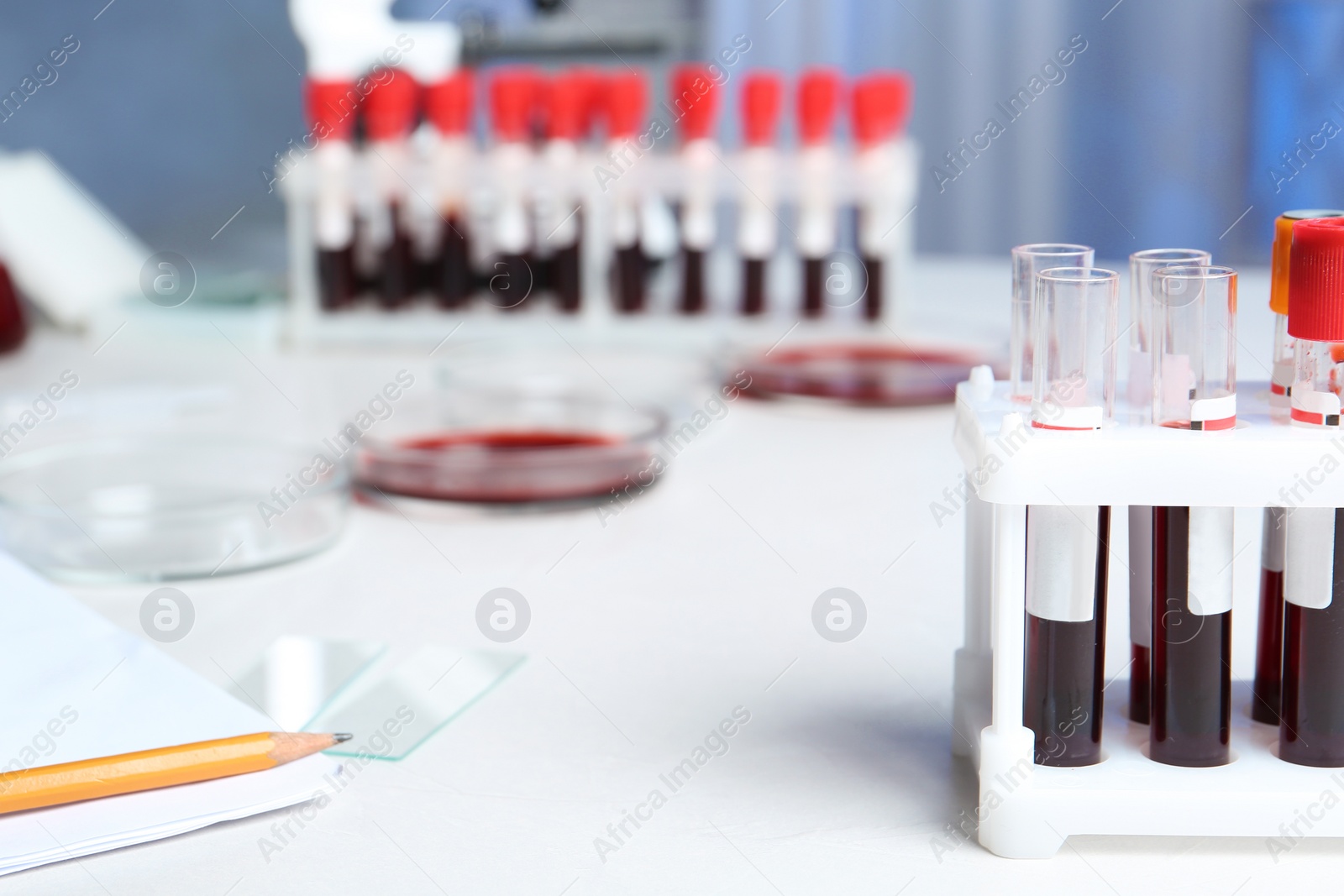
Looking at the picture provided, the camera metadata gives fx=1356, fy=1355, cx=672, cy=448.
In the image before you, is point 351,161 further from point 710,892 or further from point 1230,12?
point 1230,12

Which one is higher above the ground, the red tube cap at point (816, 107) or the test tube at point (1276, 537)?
the red tube cap at point (816, 107)

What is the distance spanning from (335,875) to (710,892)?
13cm

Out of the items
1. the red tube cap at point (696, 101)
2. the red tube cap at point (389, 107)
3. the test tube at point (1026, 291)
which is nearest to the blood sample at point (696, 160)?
the red tube cap at point (696, 101)

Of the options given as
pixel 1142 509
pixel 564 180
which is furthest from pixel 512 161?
pixel 1142 509

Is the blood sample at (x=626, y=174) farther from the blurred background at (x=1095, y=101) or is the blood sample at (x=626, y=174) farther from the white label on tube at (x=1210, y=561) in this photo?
the blurred background at (x=1095, y=101)

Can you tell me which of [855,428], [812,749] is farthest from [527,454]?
[812,749]

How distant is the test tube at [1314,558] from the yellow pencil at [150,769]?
1.16 feet

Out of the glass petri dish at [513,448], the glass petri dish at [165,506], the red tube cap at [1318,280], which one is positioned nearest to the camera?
the red tube cap at [1318,280]

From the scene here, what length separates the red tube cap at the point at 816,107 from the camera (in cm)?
122

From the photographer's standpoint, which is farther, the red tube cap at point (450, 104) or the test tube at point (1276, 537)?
the red tube cap at point (450, 104)

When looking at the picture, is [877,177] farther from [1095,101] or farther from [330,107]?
[1095,101]

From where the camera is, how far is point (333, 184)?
4.00ft

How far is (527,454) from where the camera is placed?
88 centimetres

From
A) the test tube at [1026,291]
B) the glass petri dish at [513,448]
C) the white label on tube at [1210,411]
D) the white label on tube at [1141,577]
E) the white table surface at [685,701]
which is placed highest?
the test tube at [1026,291]
